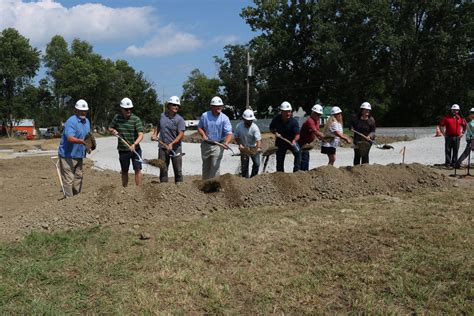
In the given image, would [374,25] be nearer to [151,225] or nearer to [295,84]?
[295,84]

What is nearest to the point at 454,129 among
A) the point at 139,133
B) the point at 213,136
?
the point at 213,136

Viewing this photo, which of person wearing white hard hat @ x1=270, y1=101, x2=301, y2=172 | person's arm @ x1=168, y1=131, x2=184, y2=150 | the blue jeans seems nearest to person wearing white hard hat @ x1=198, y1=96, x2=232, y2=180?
person's arm @ x1=168, y1=131, x2=184, y2=150

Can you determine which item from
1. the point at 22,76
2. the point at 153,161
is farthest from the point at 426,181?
the point at 22,76

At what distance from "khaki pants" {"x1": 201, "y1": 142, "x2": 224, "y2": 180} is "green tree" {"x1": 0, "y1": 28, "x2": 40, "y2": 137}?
50821 mm

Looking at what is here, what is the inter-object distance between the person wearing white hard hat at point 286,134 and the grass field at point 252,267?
7.59 feet

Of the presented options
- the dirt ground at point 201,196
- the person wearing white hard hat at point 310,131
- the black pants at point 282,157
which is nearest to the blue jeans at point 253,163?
the black pants at point 282,157

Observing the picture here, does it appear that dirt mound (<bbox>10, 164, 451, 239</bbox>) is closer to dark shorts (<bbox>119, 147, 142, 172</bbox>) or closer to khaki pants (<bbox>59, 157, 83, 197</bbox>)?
khaki pants (<bbox>59, 157, 83, 197</bbox>)

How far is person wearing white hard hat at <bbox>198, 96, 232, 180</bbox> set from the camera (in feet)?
22.5

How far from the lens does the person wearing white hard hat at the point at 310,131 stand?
7754 mm

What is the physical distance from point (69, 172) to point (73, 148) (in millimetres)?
356

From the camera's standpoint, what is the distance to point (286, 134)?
7.66 m

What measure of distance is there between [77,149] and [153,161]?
43.9 inches

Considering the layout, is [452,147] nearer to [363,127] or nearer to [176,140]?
[363,127]

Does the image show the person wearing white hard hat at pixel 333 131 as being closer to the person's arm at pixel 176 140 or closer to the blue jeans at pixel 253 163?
the blue jeans at pixel 253 163
